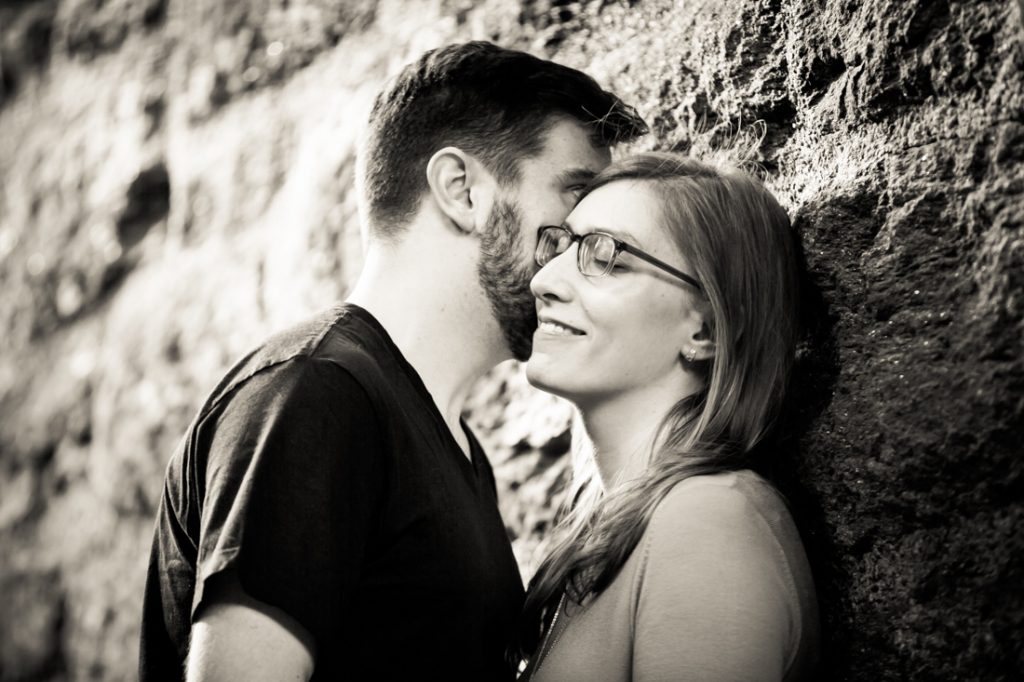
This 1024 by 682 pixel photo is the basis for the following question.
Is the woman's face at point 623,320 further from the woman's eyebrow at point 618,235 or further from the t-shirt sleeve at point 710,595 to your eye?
the t-shirt sleeve at point 710,595

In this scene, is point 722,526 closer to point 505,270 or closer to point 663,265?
point 663,265

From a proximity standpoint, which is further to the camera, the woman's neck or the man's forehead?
the man's forehead

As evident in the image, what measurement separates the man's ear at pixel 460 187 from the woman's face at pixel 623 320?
0.27 metres

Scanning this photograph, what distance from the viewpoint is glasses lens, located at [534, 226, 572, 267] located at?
215 cm

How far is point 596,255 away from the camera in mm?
1959

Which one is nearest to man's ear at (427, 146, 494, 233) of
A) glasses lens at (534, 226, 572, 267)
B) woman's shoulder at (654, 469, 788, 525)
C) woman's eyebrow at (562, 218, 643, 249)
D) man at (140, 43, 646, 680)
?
man at (140, 43, 646, 680)

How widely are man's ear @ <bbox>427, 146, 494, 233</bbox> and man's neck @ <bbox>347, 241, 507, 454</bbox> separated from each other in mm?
102

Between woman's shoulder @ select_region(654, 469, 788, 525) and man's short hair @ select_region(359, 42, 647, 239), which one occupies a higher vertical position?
man's short hair @ select_region(359, 42, 647, 239)

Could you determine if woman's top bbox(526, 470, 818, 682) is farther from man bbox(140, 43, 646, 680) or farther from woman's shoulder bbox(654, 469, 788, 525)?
man bbox(140, 43, 646, 680)

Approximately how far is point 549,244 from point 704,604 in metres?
0.89

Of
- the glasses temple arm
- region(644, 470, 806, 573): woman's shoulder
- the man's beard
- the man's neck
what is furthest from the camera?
the man's beard

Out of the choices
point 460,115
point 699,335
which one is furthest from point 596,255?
point 460,115

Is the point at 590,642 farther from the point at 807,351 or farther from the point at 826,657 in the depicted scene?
the point at 807,351

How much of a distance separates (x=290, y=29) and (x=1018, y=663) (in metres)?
3.40
